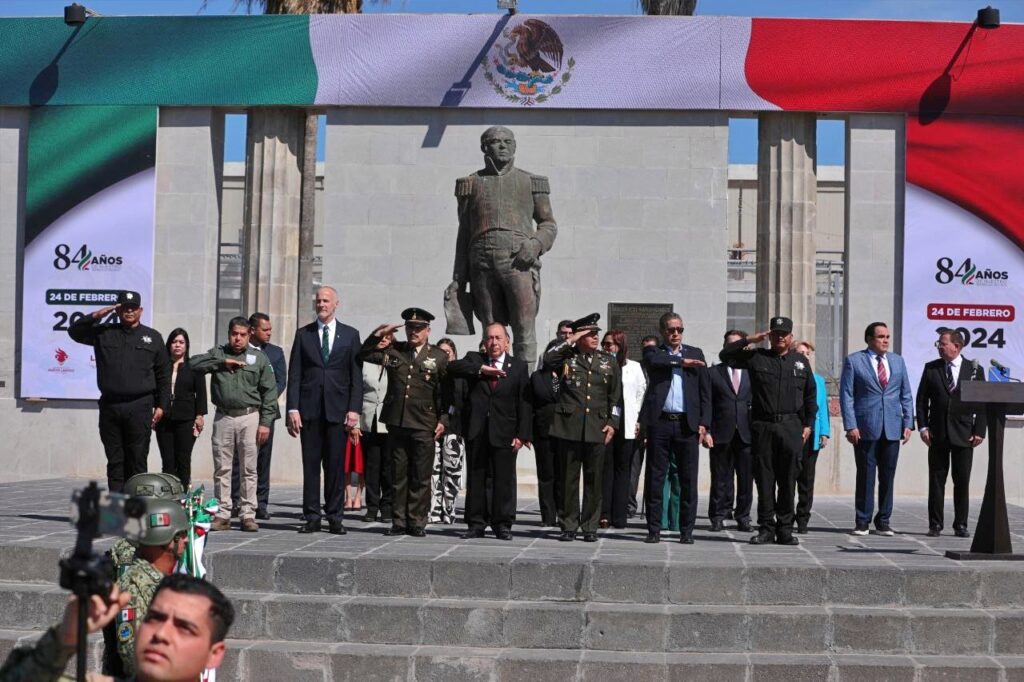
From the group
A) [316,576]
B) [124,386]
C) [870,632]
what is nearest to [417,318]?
[124,386]

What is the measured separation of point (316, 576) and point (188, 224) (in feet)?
32.0

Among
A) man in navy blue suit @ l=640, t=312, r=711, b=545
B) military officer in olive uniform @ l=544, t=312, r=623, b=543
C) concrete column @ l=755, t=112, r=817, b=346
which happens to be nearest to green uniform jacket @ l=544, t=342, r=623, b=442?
military officer in olive uniform @ l=544, t=312, r=623, b=543

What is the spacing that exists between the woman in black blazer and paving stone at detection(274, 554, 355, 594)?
10.0 feet

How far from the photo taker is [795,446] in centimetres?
1018

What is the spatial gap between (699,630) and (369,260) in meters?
9.72

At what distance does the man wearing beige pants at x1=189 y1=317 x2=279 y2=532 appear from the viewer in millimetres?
10414

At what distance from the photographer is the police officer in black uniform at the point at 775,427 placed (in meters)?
10.2

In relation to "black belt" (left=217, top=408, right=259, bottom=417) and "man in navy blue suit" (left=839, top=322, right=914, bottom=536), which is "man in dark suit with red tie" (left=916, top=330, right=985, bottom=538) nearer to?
"man in navy blue suit" (left=839, top=322, right=914, bottom=536)

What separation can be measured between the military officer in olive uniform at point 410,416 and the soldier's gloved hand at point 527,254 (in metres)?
1.82

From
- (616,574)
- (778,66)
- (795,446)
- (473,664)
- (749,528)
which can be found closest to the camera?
(473,664)

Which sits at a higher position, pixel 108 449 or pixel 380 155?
pixel 380 155

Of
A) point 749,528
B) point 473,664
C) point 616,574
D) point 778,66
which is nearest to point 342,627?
point 473,664

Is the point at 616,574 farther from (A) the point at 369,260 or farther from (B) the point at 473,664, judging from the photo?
(A) the point at 369,260

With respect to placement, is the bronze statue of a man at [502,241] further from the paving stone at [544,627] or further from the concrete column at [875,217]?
the concrete column at [875,217]
